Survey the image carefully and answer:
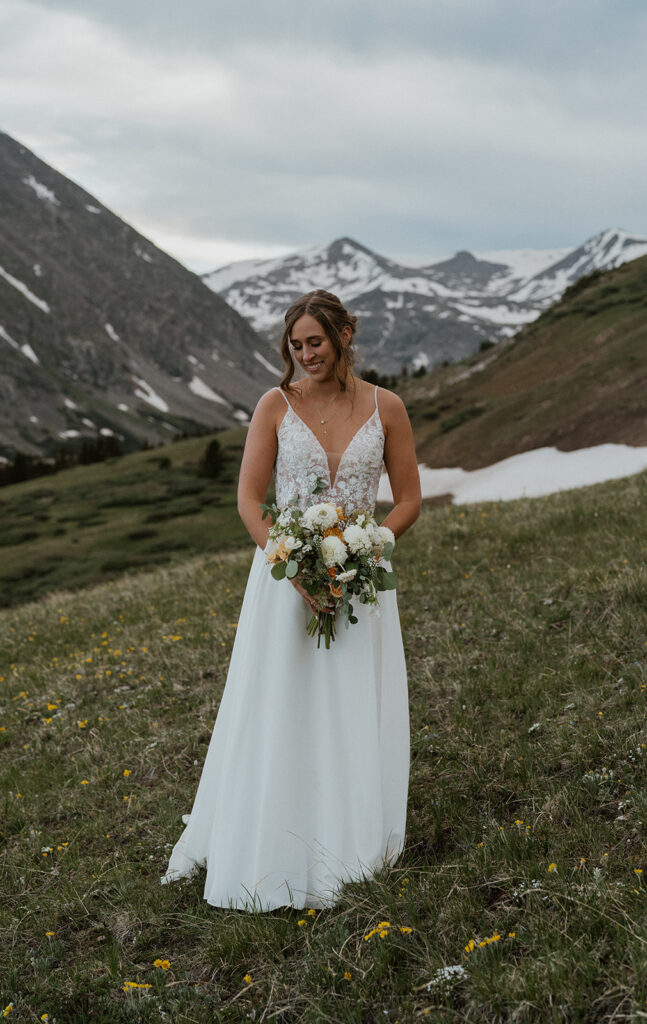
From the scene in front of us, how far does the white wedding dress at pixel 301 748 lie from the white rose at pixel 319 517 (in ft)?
1.21

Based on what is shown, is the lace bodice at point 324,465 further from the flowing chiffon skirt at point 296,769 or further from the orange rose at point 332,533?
the flowing chiffon skirt at point 296,769

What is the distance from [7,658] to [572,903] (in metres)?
10.5

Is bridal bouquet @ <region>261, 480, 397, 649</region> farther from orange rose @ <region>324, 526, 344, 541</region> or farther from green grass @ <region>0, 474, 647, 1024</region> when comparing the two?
green grass @ <region>0, 474, 647, 1024</region>

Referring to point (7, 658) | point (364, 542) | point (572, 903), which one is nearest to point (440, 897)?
point (572, 903)

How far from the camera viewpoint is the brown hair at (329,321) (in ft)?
16.1

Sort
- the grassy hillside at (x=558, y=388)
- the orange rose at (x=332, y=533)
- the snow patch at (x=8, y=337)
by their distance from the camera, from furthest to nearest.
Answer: the snow patch at (x=8, y=337)
the grassy hillside at (x=558, y=388)
the orange rose at (x=332, y=533)

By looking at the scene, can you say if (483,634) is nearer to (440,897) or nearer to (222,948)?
(440,897)

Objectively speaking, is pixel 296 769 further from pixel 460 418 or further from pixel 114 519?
pixel 114 519

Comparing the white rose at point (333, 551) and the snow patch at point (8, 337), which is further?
the snow patch at point (8, 337)

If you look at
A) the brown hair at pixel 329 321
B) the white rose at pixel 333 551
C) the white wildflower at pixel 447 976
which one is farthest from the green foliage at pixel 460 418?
the white wildflower at pixel 447 976

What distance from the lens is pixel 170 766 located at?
7.43m

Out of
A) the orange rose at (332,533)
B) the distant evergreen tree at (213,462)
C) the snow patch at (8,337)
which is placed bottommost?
the orange rose at (332,533)

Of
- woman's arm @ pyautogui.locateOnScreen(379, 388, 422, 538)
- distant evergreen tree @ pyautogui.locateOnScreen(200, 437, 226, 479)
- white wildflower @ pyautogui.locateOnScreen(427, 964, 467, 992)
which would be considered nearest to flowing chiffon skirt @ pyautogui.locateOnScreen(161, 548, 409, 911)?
woman's arm @ pyautogui.locateOnScreen(379, 388, 422, 538)

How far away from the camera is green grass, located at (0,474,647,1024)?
383cm
